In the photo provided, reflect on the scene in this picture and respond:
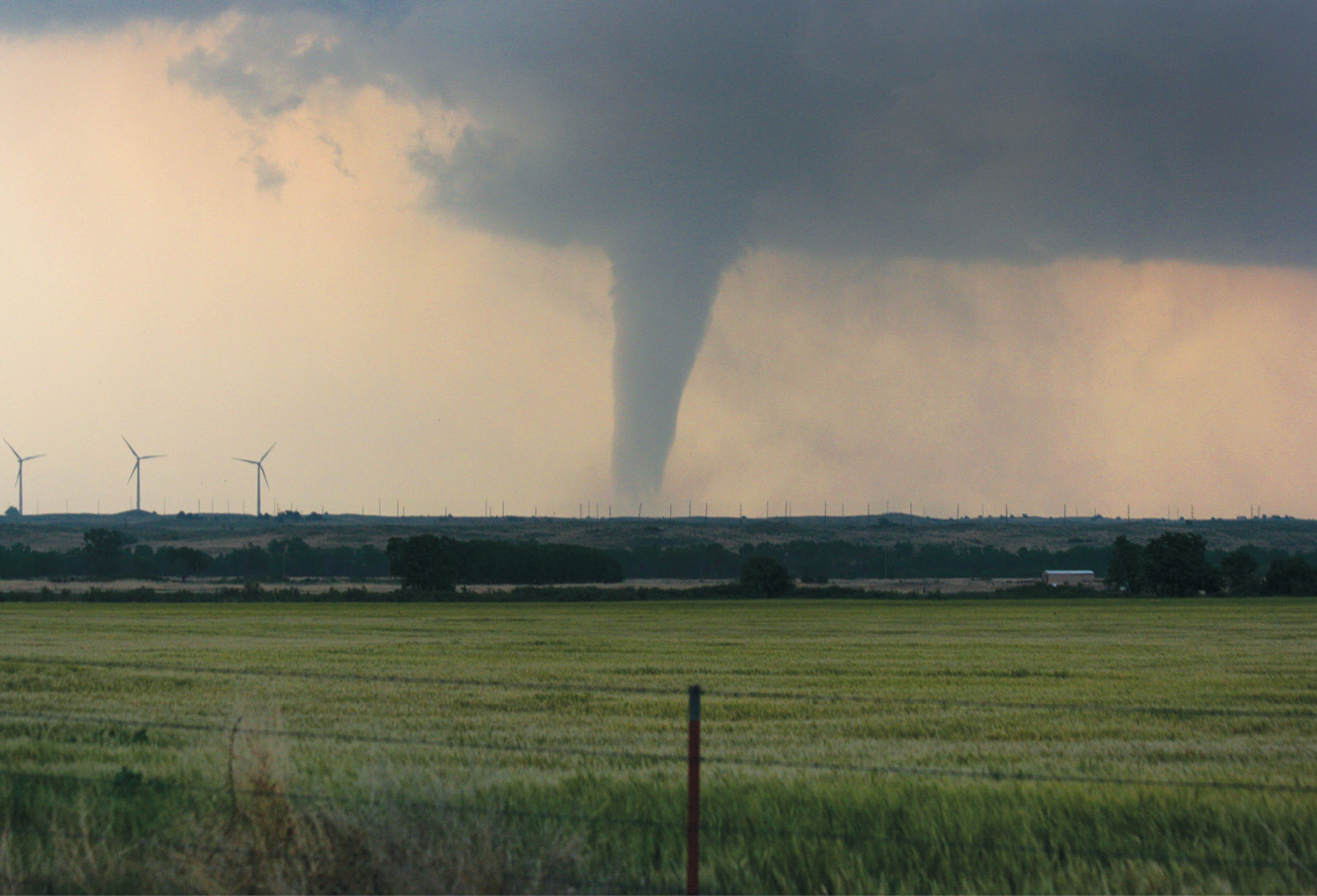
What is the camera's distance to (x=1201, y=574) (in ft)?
418

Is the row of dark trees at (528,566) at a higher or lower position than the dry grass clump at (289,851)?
lower

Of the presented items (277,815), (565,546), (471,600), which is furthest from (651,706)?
(565,546)

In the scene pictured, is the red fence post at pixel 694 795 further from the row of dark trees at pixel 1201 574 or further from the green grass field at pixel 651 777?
the row of dark trees at pixel 1201 574

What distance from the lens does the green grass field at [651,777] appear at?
9781 millimetres

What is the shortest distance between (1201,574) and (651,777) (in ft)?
419

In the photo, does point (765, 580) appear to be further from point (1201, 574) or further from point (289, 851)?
point (289, 851)

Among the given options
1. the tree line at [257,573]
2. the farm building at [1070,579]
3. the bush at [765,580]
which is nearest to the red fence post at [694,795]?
the bush at [765,580]

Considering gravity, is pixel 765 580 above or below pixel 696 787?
below

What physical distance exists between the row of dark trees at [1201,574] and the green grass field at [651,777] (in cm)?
9317

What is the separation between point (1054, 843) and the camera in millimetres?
10883

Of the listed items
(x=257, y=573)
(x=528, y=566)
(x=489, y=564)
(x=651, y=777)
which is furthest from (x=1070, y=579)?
(x=651, y=777)

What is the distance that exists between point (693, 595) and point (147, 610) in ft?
179

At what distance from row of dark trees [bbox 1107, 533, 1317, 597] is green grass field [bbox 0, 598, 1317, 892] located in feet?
306

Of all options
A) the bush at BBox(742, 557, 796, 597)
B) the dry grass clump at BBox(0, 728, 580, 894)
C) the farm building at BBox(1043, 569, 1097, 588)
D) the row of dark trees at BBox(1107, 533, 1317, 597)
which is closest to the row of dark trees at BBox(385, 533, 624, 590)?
the bush at BBox(742, 557, 796, 597)
